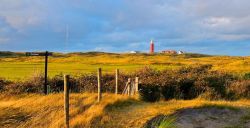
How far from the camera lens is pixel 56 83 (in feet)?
99.1

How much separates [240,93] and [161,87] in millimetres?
4481

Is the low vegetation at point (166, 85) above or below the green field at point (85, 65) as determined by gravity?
below

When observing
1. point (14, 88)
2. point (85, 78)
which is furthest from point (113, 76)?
point (14, 88)

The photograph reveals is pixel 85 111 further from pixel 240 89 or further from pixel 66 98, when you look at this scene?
pixel 240 89

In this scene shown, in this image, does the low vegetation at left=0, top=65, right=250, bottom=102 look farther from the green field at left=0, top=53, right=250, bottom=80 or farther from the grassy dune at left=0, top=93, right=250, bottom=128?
the grassy dune at left=0, top=93, right=250, bottom=128

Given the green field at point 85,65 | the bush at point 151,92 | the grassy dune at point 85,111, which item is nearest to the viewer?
the grassy dune at point 85,111

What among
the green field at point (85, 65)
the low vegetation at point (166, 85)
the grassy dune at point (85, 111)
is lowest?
the grassy dune at point (85, 111)

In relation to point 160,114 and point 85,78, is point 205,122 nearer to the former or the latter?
point 160,114

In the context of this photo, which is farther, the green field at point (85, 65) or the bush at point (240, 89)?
the green field at point (85, 65)

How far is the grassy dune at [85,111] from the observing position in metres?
17.0

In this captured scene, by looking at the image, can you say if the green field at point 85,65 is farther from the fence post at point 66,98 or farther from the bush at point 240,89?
the fence post at point 66,98

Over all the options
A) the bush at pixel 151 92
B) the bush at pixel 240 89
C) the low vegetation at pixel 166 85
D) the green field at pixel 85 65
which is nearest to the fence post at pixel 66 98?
the bush at pixel 151 92

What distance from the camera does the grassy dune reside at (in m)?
17.0

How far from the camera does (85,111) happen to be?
1820 cm
